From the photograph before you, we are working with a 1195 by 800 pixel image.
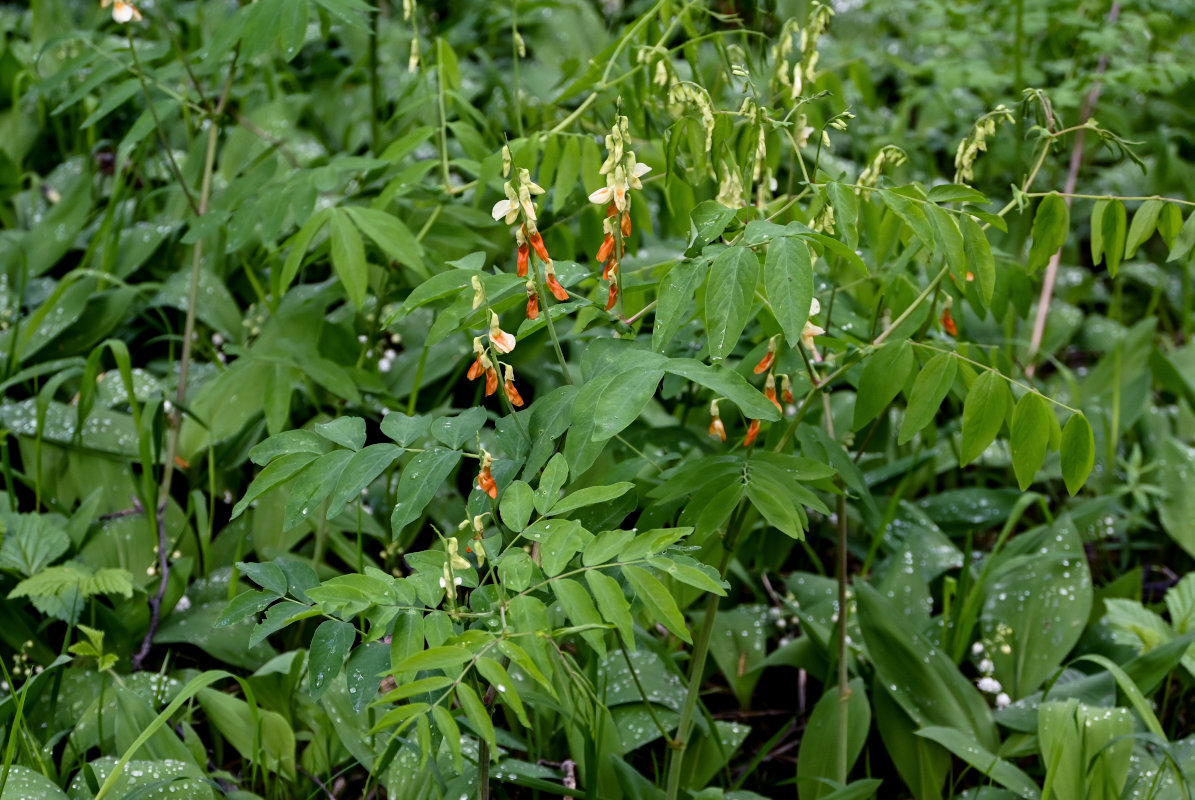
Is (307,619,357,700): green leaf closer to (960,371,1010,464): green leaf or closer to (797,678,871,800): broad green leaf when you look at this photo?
(960,371,1010,464): green leaf

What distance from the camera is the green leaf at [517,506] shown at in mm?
1037

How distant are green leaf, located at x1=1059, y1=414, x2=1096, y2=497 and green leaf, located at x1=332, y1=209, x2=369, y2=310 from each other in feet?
3.66

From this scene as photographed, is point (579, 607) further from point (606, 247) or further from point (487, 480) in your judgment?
point (606, 247)

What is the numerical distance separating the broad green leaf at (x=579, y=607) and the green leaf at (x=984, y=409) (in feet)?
1.65

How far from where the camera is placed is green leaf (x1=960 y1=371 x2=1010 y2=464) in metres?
1.19

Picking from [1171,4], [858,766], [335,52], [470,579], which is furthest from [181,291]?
[1171,4]

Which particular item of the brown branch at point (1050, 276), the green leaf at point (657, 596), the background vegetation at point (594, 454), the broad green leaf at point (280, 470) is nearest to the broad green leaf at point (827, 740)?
the background vegetation at point (594, 454)

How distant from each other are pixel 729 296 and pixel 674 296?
0.07m

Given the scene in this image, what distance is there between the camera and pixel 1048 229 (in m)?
1.25

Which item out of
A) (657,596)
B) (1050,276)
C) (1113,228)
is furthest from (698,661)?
(1050,276)

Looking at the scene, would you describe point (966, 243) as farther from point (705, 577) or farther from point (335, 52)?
point (335, 52)

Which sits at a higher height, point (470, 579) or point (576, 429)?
point (576, 429)

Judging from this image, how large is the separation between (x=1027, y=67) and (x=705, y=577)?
2.63 m

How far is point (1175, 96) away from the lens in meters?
3.82
